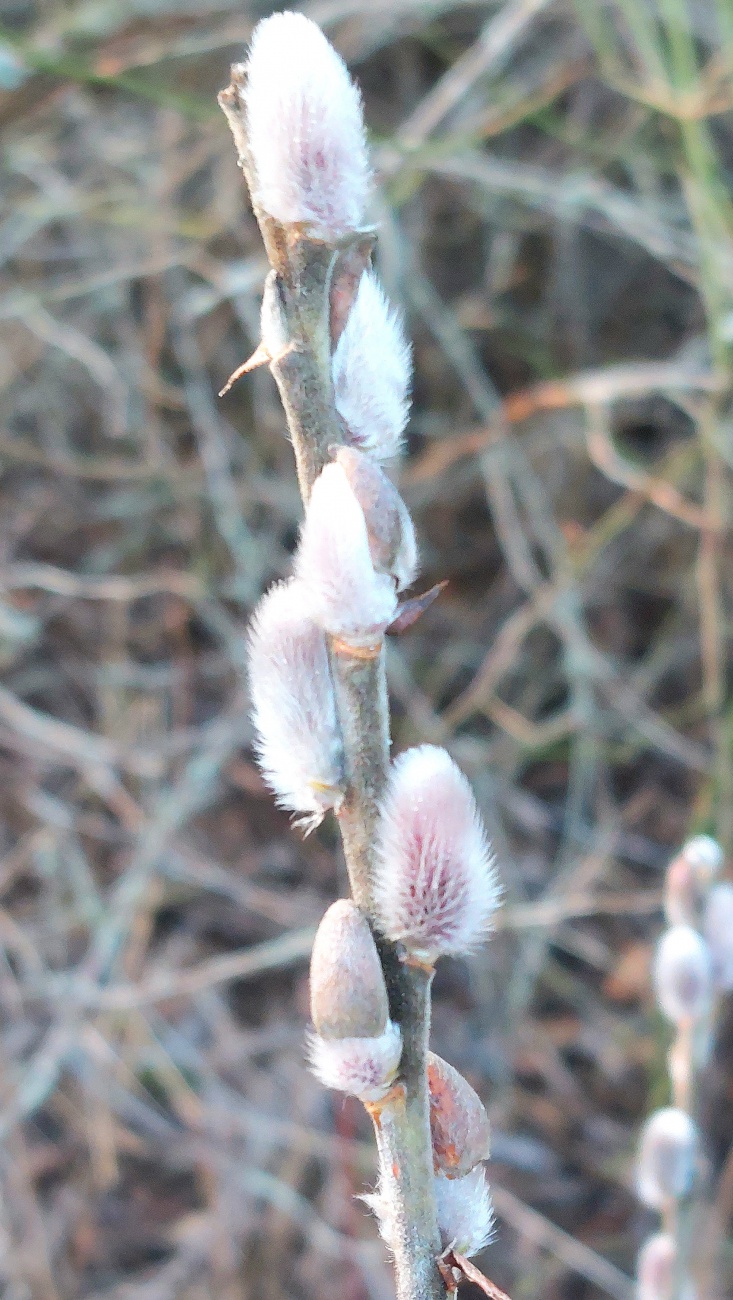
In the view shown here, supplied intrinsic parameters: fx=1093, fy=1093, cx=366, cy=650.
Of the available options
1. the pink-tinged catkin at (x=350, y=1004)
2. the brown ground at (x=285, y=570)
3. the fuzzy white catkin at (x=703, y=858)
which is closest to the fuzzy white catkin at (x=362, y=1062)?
the pink-tinged catkin at (x=350, y=1004)

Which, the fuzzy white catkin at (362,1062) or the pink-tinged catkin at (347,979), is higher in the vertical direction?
the pink-tinged catkin at (347,979)

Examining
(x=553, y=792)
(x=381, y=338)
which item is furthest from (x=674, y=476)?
(x=381, y=338)

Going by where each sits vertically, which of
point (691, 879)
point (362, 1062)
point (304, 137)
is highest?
point (304, 137)

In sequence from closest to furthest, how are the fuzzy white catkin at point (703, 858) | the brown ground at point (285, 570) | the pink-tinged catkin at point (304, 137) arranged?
1. the pink-tinged catkin at point (304, 137)
2. the fuzzy white catkin at point (703, 858)
3. the brown ground at point (285, 570)

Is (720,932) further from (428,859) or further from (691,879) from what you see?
(428,859)

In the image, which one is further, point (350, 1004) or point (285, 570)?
point (285, 570)

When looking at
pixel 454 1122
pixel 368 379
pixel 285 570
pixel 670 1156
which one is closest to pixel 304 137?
pixel 368 379

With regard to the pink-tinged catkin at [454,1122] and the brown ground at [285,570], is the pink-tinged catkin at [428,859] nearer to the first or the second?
the pink-tinged catkin at [454,1122]

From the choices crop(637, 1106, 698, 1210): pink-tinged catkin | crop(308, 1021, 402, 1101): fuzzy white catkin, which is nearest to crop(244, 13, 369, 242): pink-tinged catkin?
crop(308, 1021, 402, 1101): fuzzy white catkin
